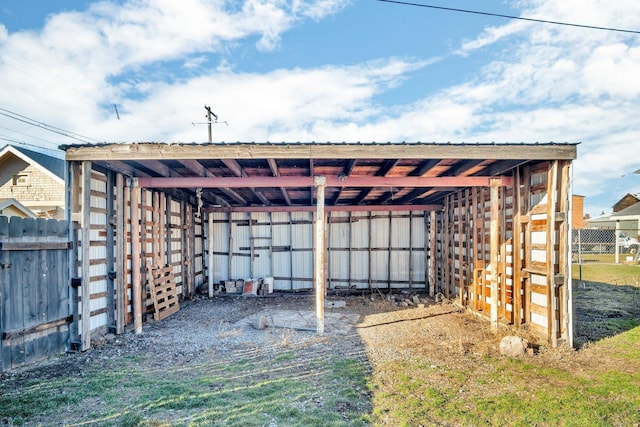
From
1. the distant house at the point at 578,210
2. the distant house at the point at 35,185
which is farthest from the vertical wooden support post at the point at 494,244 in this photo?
the distant house at the point at 35,185

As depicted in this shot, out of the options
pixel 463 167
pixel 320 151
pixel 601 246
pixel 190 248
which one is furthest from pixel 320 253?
pixel 601 246

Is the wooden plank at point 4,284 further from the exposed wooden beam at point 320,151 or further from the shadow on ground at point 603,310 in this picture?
the shadow on ground at point 603,310

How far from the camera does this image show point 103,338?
6207 mm

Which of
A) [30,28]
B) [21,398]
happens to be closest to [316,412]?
[21,398]

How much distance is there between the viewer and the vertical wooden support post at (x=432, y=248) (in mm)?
11232

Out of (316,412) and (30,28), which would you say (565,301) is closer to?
(316,412)

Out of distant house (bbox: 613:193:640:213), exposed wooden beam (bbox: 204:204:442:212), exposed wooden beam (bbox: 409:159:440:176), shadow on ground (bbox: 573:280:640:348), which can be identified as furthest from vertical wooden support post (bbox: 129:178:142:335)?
distant house (bbox: 613:193:640:213)

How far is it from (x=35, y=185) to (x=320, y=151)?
14.7 metres

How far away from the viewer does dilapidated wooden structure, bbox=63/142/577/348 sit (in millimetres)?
5617

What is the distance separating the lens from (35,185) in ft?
46.4

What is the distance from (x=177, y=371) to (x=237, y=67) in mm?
9911

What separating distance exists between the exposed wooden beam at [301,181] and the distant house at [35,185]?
10.4 m

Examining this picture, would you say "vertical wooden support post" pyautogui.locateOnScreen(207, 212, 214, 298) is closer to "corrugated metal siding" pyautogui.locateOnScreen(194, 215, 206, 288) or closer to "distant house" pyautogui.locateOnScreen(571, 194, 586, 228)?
"corrugated metal siding" pyautogui.locateOnScreen(194, 215, 206, 288)

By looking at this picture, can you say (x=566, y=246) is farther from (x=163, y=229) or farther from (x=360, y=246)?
(x=163, y=229)
